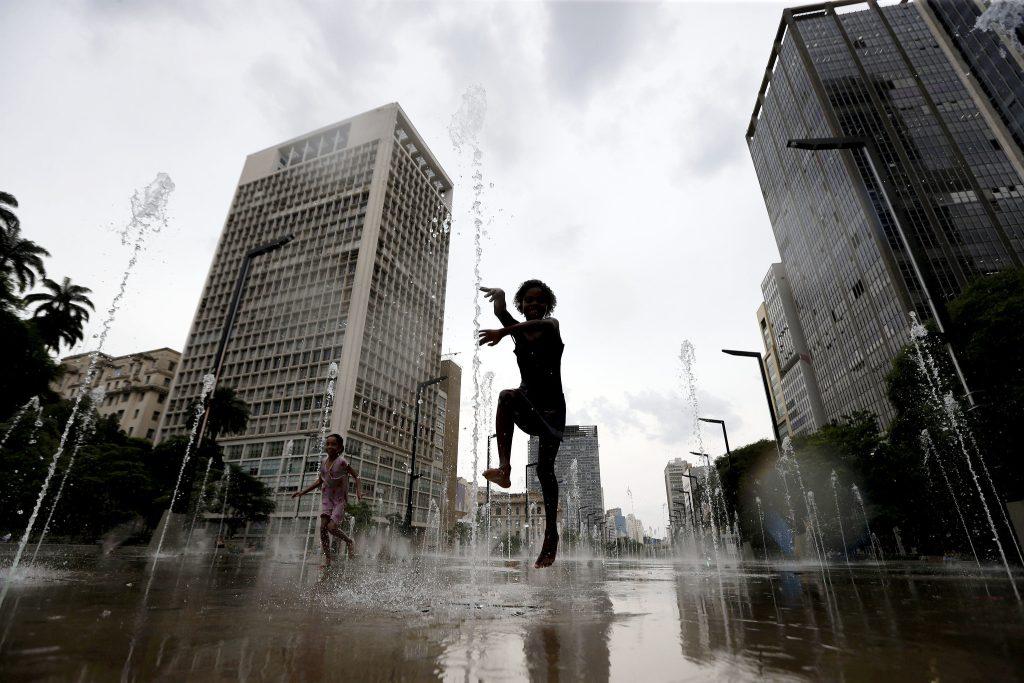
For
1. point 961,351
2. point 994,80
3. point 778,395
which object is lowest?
point 961,351

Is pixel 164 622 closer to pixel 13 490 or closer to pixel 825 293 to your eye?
pixel 13 490

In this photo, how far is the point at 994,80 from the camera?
2072 inches

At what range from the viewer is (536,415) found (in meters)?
4.10

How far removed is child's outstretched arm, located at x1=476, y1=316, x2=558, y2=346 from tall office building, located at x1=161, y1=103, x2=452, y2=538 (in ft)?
186

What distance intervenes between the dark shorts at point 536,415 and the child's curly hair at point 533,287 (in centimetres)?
96

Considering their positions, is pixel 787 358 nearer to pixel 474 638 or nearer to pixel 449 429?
pixel 449 429

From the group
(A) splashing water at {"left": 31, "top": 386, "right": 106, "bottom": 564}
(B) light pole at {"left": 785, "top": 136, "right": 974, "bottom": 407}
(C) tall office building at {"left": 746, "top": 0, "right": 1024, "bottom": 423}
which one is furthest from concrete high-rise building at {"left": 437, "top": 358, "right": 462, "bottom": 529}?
(B) light pole at {"left": 785, "top": 136, "right": 974, "bottom": 407}

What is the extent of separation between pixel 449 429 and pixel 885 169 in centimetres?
7913

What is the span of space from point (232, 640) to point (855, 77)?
9616cm

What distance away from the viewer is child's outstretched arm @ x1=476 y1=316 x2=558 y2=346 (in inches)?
158

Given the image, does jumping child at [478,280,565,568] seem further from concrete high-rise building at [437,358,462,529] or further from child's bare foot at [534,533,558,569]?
concrete high-rise building at [437,358,462,529]

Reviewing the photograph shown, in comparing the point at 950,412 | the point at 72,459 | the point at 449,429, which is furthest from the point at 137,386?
the point at 950,412

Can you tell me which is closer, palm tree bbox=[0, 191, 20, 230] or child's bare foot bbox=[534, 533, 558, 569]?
child's bare foot bbox=[534, 533, 558, 569]

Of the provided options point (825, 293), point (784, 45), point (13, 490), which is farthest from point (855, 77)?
point (13, 490)
